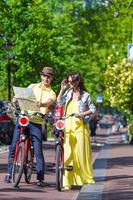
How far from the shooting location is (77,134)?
37.9 feet

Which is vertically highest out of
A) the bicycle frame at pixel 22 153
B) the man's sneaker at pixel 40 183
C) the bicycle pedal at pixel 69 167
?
the bicycle frame at pixel 22 153

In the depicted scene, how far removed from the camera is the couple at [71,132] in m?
11.3

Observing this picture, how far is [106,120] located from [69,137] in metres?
79.9

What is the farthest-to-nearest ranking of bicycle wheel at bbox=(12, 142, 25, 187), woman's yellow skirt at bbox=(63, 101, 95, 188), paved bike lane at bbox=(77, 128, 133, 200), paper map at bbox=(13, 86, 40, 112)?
1. woman's yellow skirt at bbox=(63, 101, 95, 188)
2. paper map at bbox=(13, 86, 40, 112)
3. bicycle wheel at bbox=(12, 142, 25, 187)
4. paved bike lane at bbox=(77, 128, 133, 200)

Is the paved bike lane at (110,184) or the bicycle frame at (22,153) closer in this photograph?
the paved bike lane at (110,184)

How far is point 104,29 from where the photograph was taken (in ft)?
190

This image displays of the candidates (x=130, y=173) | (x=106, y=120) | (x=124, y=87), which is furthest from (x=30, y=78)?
(x=106, y=120)

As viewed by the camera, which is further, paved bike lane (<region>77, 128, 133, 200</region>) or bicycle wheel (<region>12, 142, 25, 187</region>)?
bicycle wheel (<region>12, 142, 25, 187</region>)

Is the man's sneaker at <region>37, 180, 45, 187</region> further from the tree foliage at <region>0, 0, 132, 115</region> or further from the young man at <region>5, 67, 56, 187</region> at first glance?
the tree foliage at <region>0, 0, 132, 115</region>

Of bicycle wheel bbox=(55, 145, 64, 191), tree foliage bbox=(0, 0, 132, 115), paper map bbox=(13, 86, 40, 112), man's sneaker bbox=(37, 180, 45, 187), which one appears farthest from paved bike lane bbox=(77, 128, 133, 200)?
tree foliage bbox=(0, 0, 132, 115)

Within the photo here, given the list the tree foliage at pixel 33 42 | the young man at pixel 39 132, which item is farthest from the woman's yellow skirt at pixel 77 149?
the tree foliage at pixel 33 42

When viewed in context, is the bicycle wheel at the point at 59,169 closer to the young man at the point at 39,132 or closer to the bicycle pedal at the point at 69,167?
the bicycle pedal at the point at 69,167

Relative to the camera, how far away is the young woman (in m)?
11.5

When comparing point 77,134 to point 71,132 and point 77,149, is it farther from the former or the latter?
point 77,149
